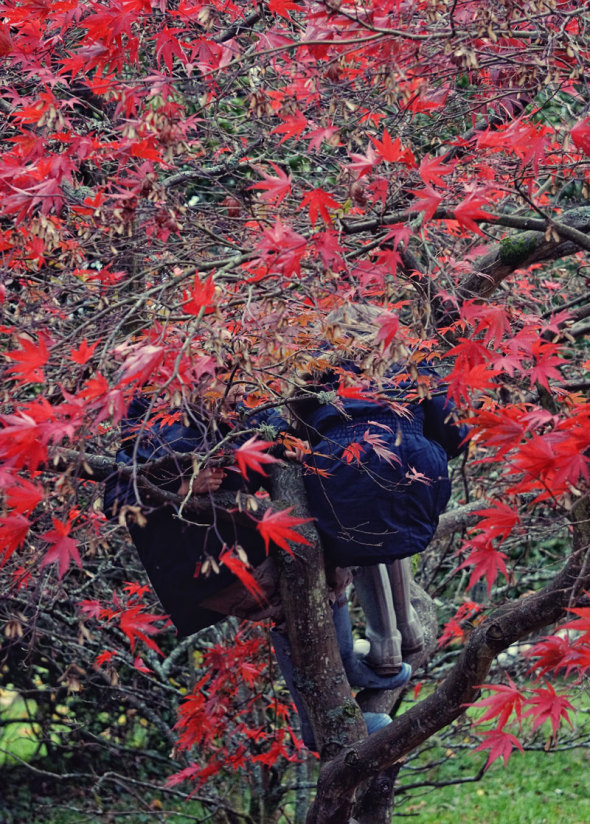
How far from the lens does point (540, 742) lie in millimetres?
6137

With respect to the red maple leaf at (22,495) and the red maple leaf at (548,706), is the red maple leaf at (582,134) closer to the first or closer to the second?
the red maple leaf at (548,706)

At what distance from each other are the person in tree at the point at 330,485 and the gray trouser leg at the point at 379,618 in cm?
26

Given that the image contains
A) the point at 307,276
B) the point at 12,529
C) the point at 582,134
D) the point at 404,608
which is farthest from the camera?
the point at 404,608

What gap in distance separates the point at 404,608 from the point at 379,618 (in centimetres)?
22

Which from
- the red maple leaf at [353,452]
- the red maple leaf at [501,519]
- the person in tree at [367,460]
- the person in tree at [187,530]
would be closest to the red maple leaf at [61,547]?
the person in tree at [187,530]

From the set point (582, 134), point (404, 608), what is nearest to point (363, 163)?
point (582, 134)

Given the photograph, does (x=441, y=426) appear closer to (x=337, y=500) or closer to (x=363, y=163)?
(x=337, y=500)

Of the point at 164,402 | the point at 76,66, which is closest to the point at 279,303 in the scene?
the point at 164,402

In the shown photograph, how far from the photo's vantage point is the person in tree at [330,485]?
2.85 m

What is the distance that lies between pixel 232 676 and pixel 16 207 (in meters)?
2.53

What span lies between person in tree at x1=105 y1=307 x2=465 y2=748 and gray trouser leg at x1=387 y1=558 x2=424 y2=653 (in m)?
0.42

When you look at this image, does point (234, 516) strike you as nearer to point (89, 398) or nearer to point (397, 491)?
point (397, 491)

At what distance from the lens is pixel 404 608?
3686 mm

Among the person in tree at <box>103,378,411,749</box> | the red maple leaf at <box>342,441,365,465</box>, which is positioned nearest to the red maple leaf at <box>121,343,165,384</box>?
the person in tree at <box>103,378,411,749</box>
